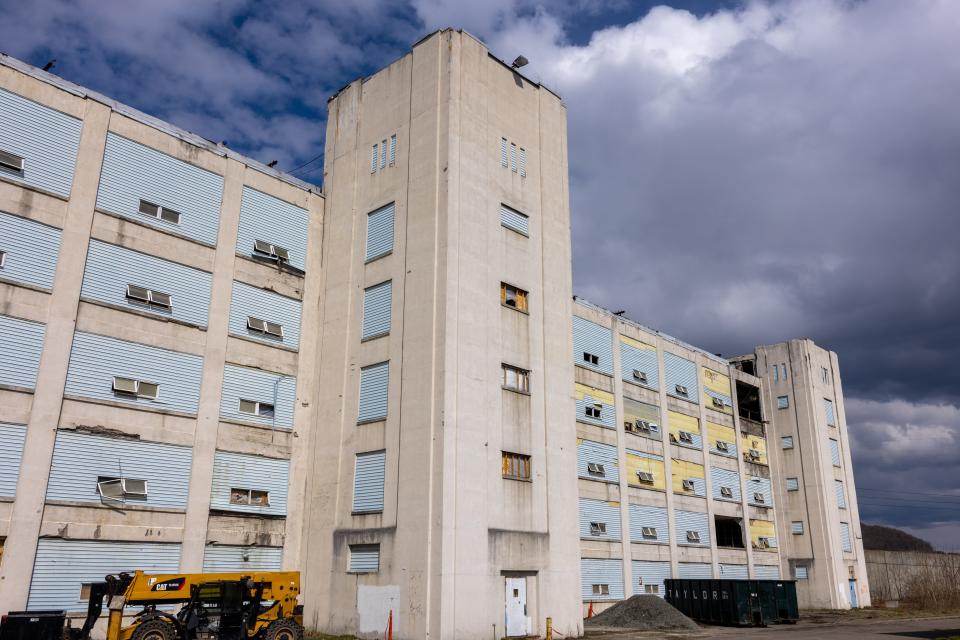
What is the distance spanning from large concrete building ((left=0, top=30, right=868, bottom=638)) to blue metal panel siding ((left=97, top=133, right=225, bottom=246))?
0.08 meters

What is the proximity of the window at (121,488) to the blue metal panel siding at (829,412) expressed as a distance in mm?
50585

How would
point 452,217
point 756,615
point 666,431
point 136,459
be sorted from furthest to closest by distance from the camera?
point 666,431, point 756,615, point 452,217, point 136,459

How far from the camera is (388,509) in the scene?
27781 mm

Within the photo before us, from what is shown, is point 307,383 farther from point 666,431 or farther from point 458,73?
point 666,431

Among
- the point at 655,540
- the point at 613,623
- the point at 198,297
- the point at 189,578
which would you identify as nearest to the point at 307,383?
the point at 198,297

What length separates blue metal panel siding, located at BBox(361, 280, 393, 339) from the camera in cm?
3066

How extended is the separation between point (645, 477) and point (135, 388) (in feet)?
97.6

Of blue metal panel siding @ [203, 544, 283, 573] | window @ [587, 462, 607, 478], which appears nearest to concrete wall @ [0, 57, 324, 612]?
blue metal panel siding @ [203, 544, 283, 573]

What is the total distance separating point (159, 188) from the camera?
28281mm

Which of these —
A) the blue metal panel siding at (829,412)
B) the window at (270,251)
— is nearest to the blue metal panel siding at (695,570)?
the blue metal panel siding at (829,412)

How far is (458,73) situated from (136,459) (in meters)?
18.6

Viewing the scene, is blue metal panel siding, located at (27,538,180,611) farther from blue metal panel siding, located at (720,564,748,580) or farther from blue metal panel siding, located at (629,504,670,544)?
blue metal panel siding, located at (720,564,748,580)

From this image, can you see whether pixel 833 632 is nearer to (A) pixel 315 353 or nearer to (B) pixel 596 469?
(B) pixel 596 469

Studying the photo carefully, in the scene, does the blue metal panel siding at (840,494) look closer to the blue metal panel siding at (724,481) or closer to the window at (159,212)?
the blue metal panel siding at (724,481)
